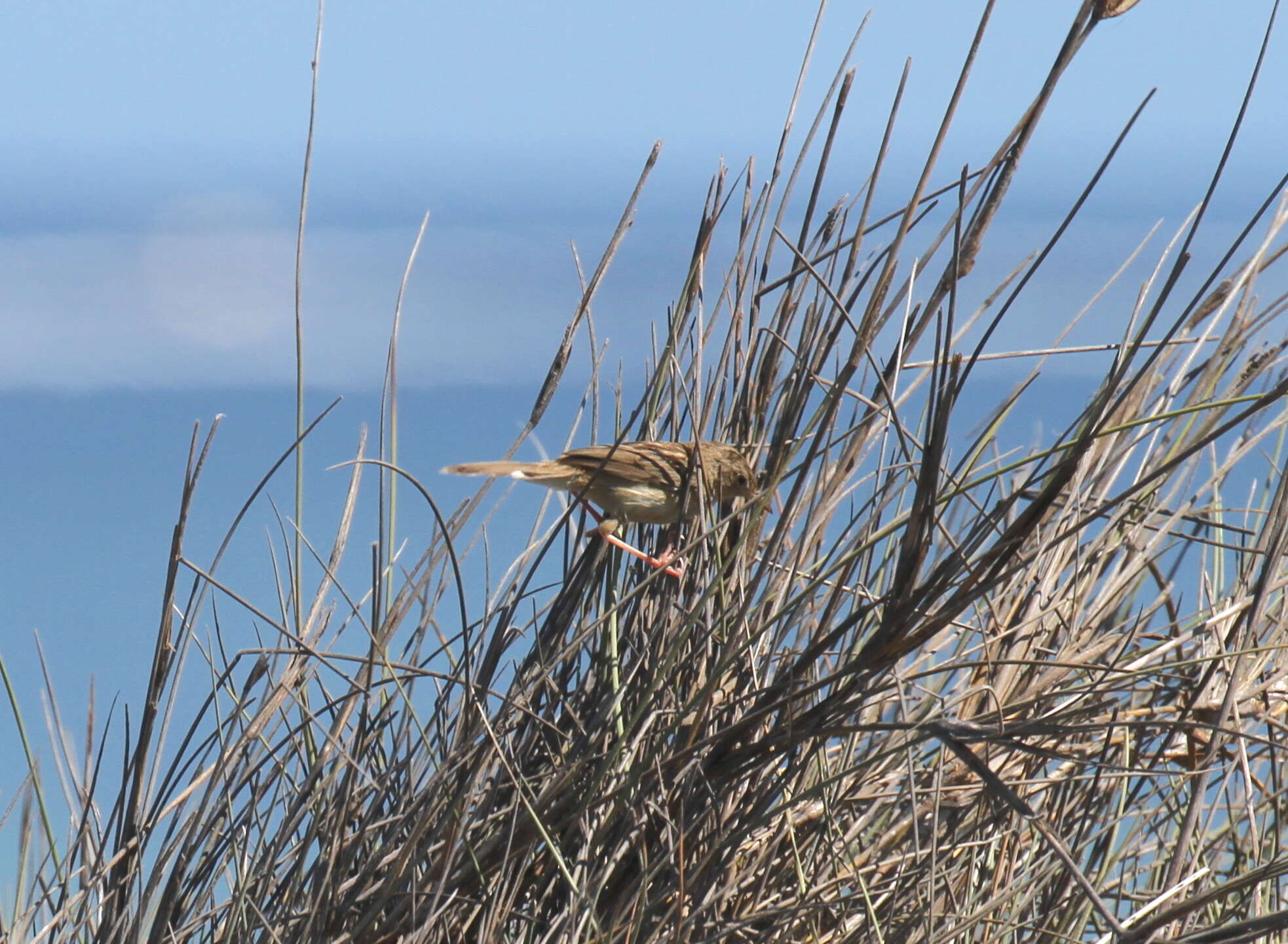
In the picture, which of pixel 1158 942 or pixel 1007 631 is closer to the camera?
pixel 1158 942

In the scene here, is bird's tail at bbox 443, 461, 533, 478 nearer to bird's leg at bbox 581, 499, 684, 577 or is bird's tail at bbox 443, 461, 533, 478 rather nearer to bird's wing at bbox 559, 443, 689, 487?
bird's wing at bbox 559, 443, 689, 487

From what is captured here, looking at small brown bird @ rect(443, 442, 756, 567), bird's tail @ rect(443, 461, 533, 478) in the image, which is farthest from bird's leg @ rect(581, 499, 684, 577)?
bird's tail @ rect(443, 461, 533, 478)

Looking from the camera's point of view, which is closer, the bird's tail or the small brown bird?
the small brown bird

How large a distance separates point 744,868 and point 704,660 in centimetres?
19

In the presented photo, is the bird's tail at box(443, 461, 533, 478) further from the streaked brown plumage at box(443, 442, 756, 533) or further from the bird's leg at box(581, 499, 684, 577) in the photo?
the bird's leg at box(581, 499, 684, 577)

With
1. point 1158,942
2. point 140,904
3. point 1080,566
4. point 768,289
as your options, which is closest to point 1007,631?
point 1080,566

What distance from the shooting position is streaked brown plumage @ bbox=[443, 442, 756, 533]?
1317 millimetres

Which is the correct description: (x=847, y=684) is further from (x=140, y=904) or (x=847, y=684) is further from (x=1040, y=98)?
(x=140, y=904)

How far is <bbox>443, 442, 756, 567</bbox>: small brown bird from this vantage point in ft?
4.28

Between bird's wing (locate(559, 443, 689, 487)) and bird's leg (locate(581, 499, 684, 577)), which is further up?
bird's wing (locate(559, 443, 689, 487))

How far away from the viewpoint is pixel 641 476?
4.72ft

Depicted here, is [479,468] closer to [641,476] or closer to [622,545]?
[641,476]

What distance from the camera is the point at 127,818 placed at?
116 centimetres

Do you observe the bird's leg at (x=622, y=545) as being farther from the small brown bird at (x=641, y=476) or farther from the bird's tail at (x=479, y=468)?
the bird's tail at (x=479, y=468)
